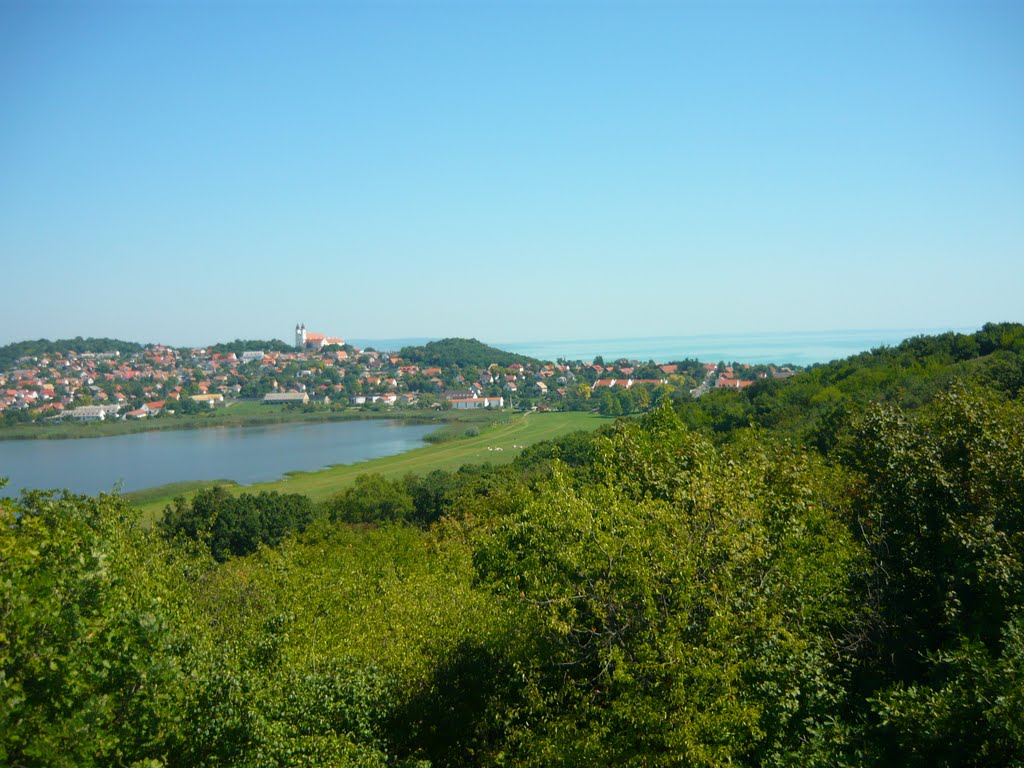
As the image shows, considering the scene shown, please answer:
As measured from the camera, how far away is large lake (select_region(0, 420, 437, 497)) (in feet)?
146

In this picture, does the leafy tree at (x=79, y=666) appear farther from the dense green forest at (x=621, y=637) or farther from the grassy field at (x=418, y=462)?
the grassy field at (x=418, y=462)

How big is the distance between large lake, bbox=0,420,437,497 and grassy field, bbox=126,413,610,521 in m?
2.24

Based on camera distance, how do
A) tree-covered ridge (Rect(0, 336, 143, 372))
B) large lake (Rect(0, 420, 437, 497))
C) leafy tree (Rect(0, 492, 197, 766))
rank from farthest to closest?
tree-covered ridge (Rect(0, 336, 143, 372))
large lake (Rect(0, 420, 437, 497))
leafy tree (Rect(0, 492, 197, 766))

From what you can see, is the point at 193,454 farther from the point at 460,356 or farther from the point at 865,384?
the point at 460,356

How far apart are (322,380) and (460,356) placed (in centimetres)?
2561

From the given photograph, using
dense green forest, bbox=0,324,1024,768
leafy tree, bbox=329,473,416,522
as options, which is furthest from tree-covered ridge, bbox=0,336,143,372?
dense green forest, bbox=0,324,1024,768

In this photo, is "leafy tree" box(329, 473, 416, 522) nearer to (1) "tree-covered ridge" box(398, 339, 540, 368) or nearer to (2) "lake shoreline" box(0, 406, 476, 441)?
(2) "lake shoreline" box(0, 406, 476, 441)

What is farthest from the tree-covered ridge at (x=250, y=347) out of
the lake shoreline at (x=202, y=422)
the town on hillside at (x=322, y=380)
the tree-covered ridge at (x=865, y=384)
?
the tree-covered ridge at (x=865, y=384)

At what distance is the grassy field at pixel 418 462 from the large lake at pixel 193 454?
7.34 ft

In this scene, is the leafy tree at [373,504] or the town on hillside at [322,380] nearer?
the leafy tree at [373,504]

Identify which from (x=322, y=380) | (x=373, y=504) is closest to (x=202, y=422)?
(x=322, y=380)

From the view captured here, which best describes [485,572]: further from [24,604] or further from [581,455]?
[581,455]

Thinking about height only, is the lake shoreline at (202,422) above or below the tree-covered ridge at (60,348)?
below

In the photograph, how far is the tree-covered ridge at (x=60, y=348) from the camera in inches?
4564
